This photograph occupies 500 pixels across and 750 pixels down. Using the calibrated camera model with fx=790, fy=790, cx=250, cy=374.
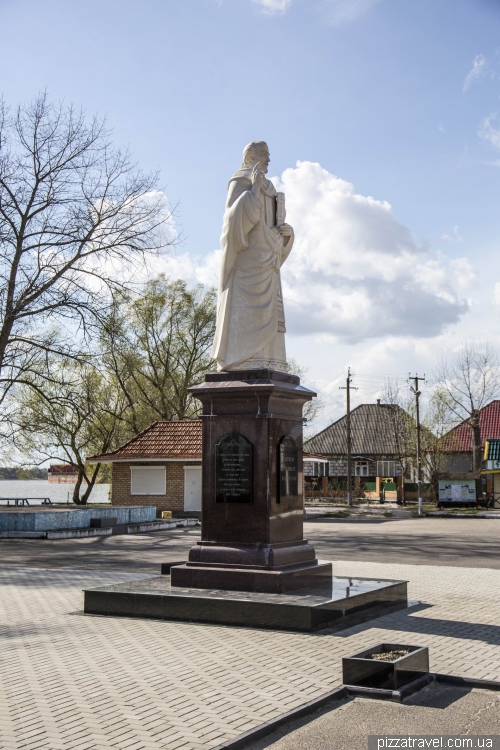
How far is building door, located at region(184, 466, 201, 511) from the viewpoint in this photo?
3388 centimetres

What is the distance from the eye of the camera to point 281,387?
985 cm

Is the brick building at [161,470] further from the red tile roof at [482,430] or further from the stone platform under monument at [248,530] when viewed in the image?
the red tile roof at [482,430]

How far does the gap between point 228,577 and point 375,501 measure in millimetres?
41200

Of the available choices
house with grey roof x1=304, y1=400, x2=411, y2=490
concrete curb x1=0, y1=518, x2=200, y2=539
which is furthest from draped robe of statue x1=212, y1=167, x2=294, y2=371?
house with grey roof x1=304, y1=400, x2=411, y2=490

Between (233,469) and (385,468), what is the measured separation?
172 feet

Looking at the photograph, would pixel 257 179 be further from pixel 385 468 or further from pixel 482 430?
pixel 385 468

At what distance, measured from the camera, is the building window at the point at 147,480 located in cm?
3444

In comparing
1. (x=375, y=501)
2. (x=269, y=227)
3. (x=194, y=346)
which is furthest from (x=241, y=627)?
(x=375, y=501)

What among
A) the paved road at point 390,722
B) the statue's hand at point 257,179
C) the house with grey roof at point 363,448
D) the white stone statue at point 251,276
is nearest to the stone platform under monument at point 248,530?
the white stone statue at point 251,276

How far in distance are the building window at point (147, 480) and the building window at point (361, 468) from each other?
29.2 meters

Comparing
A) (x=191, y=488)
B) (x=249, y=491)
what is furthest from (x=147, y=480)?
(x=249, y=491)

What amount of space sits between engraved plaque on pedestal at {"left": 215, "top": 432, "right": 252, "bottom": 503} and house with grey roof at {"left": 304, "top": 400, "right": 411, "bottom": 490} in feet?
165

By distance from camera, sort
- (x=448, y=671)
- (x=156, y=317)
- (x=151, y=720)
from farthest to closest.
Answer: (x=156, y=317)
(x=448, y=671)
(x=151, y=720)

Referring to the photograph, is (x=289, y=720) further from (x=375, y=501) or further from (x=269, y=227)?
(x=375, y=501)
